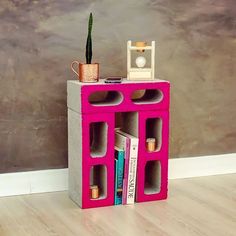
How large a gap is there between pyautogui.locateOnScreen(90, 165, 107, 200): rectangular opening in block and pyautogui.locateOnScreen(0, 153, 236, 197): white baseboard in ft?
0.69

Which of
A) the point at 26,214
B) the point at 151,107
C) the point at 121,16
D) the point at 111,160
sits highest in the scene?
the point at 121,16

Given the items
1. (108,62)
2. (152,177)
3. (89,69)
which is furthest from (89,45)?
(152,177)

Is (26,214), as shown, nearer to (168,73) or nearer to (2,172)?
(2,172)

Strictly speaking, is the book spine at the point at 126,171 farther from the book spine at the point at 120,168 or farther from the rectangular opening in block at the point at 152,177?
the rectangular opening in block at the point at 152,177

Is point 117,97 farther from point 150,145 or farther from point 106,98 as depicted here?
point 150,145

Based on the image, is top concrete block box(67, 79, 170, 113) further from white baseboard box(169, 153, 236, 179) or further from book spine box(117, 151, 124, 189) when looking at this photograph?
white baseboard box(169, 153, 236, 179)

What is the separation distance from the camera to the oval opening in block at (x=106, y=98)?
288cm

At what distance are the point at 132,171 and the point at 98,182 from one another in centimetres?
23

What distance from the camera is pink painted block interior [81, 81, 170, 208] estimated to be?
9.25 ft

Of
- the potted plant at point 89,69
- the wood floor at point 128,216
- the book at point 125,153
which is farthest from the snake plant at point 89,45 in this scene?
the wood floor at point 128,216

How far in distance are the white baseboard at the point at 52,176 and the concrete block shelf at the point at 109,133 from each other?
0.54ft

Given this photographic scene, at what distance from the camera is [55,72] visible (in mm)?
3074

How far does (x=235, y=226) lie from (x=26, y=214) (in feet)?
3.45

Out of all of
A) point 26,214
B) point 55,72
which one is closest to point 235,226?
point 26,214
